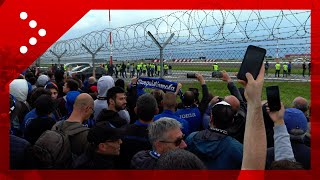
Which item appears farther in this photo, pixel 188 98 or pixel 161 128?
pixel 188 98

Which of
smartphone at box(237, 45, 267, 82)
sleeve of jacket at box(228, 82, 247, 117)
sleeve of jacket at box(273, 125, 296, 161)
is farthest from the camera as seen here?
sleeve of jacket at box(228, 82, 247, 117)

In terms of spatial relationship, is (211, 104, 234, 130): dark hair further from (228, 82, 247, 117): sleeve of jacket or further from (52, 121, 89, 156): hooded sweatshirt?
(228, 82, 247, 117): sleeve of jacket

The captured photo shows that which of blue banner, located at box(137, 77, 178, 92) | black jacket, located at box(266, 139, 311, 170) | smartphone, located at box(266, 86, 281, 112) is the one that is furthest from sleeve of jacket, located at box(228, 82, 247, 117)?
smartphone, located at box(266, 86, 281, 112)

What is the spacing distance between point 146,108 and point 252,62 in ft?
4.98

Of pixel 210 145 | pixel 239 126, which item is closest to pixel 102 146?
pixel 210 145

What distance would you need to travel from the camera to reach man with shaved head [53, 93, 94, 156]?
3046 mm

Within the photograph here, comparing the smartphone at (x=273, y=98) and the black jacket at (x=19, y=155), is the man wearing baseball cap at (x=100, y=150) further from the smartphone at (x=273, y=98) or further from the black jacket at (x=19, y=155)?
the smartphone at (x=273, y=98)

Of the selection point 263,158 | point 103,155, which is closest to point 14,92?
point 103,155

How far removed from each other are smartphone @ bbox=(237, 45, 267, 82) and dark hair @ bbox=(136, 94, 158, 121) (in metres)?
1.46

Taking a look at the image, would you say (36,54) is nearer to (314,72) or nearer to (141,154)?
(141,154)

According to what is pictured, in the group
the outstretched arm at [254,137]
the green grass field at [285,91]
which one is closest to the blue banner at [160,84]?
the outstretched arm at [254,137]

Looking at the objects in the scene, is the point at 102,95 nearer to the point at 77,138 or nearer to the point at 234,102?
the point at 234,102

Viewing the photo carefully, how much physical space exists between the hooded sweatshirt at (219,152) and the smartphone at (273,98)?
69cm

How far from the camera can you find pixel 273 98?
6.38ft
